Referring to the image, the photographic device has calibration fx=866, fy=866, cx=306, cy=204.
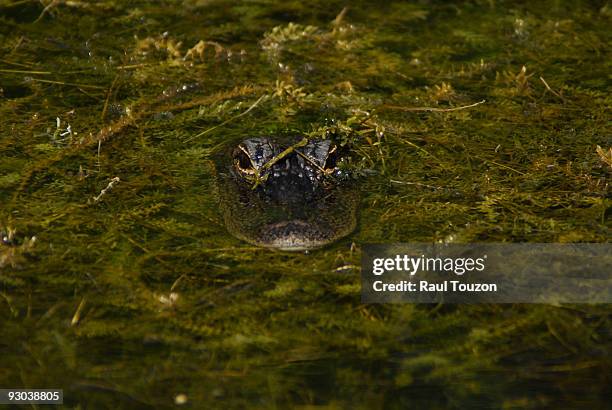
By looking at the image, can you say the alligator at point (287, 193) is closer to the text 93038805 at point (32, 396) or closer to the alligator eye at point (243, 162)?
the alligator eye at point (243, 162)

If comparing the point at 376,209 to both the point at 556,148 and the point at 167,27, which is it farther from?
the point at 167,27

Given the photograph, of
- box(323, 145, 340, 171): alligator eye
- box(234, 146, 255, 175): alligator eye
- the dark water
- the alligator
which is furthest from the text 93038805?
box(323, 145, 340, 171): alligator eye

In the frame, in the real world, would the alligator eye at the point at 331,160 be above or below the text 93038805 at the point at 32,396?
above

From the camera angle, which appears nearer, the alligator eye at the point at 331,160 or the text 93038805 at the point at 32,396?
the text 93038805 at the point at 32,396

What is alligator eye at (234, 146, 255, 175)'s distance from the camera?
5.23m

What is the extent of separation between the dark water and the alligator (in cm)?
11

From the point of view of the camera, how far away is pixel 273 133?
6051 mm

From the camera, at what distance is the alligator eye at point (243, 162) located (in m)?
5.23

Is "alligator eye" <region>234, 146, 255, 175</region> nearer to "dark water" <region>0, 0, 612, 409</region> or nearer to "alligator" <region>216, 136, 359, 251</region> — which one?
"alligator" <region>216, 136, 359, 251</region>

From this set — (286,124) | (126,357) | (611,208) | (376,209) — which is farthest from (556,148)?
(126,357)

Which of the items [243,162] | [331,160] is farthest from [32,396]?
[331,160]

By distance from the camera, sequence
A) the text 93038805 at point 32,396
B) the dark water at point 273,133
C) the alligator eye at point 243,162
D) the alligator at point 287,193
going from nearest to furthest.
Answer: the text 93038805 at point 32,396
the dark water at point 273,133
the alligator at point 287,193
the alligator eye at point 243,162

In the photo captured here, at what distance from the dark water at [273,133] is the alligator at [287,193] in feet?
0.35

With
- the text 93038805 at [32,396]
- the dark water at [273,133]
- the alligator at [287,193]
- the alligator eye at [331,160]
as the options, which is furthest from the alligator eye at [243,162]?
the text 93038805 at [32,396]
